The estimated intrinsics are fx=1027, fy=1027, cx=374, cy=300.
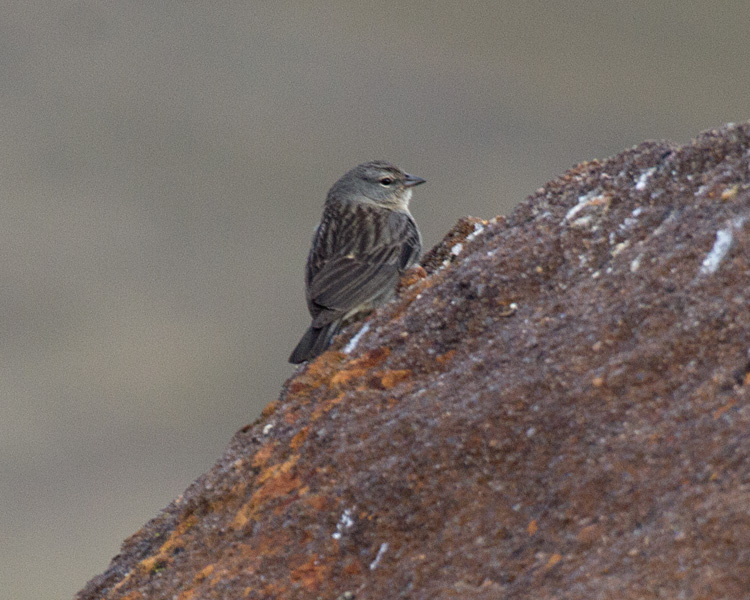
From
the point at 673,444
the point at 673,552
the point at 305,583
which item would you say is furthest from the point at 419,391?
the point at 673,552

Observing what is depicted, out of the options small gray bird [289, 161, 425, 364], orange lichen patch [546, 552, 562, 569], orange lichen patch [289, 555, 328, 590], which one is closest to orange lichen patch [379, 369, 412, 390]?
orange lichen patch [289, 555, 328, 590]

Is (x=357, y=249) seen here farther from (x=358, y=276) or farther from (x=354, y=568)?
(x=354, y=568)

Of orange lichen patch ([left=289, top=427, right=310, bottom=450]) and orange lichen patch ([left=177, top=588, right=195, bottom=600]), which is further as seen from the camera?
orange lichen patch ([left=289, top=427, right=310, bottom=450])

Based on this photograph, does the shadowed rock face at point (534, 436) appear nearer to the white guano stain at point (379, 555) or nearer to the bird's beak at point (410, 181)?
the white guano stain at point (379, 555)

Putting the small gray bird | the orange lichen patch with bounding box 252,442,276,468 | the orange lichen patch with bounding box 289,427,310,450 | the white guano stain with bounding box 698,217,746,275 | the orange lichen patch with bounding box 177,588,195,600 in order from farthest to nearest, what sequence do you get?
the small gray bird < the orange lichen patch with bounding box 252,442,276,468 < the orange lichen patch with bounding box 289,427,310,450 < the orange lichen patch with bounding box 177,588,195,600 < the white guano stain with bounding box 698,217,746,275

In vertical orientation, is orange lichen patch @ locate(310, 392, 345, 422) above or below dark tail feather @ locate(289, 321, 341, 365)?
below

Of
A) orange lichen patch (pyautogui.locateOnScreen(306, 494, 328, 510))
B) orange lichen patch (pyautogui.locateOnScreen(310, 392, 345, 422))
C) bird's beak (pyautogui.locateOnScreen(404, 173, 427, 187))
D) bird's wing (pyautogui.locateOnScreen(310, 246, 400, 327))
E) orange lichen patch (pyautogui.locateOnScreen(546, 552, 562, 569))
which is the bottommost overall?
orange lichen patch (pyautogui.locateOnScreen(546, 552, 562, 569))

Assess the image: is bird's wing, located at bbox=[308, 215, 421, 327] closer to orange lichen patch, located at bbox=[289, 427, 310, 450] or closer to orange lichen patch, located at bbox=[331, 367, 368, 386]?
orange lichen patch, located at bbox=[331, 367, 368, 386]
